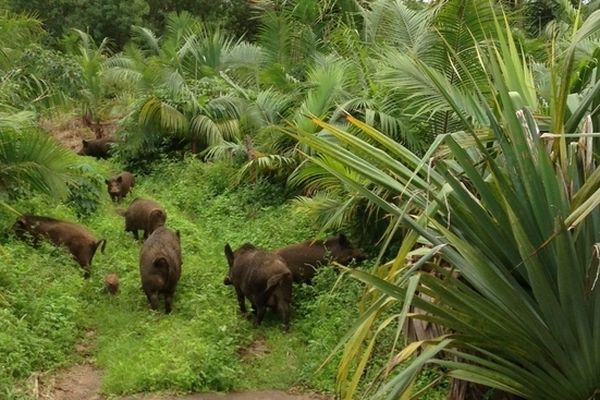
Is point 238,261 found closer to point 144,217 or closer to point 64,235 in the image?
point 64,235

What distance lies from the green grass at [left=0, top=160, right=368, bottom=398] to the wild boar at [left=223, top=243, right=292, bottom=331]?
0.64 ft

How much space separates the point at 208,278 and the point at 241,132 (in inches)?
231

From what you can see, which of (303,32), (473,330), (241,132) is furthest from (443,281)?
(303,32)

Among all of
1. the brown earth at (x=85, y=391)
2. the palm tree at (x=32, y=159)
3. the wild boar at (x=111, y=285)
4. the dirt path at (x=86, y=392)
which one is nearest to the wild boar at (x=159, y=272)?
the wild boar at (x=111, y=285)

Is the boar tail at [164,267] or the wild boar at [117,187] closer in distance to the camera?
the boar tail at [164,267]

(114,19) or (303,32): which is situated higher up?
(303,32)

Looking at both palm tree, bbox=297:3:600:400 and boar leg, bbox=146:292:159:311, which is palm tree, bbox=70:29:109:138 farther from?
palm tree, bbox=297:3:600:400

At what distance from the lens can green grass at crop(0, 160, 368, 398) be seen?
6.11m

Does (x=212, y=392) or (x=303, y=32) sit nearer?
(x=212, y=392)

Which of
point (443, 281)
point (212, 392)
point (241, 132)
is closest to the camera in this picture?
point (443, 281)

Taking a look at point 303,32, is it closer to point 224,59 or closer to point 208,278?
point 224,59

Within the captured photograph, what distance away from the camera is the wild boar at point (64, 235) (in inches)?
337

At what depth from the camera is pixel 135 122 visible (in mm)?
15219

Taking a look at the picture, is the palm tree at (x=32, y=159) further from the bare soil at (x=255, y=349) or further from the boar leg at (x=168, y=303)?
the bare soil at (x=255, y=349)
